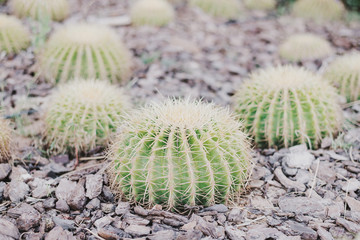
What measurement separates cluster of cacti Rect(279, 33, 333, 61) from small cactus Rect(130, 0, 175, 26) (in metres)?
1.86

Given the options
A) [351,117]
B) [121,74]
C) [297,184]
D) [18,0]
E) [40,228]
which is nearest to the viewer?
[40,228]

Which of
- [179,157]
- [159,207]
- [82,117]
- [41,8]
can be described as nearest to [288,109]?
[179,157]

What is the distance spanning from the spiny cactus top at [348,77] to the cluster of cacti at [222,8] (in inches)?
120

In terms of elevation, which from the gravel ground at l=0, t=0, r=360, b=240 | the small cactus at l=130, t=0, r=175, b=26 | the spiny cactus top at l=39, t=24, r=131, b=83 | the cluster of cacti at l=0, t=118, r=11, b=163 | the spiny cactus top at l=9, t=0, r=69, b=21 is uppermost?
the spiny cactus top at l=9, t=0, r=69, b=21

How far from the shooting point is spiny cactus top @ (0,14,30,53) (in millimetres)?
4961

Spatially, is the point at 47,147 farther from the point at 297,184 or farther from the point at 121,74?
the point at 297,184

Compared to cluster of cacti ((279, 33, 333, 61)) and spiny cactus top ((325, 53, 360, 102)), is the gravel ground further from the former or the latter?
cluster of cacti ((279, 33, 333, 61))

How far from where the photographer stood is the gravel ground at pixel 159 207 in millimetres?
2451

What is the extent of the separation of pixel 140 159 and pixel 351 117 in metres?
2.49

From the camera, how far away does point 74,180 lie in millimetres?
3039

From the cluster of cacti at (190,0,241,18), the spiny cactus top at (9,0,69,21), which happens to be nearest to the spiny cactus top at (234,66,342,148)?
the spiny cactus top at (9,0,69,21)

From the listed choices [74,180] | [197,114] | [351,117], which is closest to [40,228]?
[74,180]

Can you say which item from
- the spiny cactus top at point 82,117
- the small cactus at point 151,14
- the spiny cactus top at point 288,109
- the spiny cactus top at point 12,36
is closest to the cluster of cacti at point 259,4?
the small cactus at point 151,14

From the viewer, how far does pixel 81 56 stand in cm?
443
